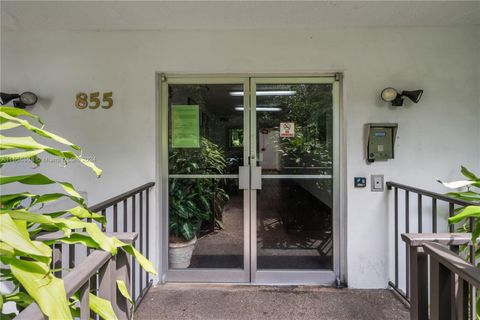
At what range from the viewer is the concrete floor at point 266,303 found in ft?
6.85

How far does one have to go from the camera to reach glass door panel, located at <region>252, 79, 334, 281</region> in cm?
259

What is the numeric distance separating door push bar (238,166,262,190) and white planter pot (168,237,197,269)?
2.53 ft

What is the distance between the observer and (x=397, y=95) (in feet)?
7.80

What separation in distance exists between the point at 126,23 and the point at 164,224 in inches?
69.8

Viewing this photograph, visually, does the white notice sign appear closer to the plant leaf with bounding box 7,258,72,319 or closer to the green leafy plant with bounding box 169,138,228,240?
the green leafy plant with bounding box 169,138,228,240

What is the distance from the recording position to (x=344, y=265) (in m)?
2.53

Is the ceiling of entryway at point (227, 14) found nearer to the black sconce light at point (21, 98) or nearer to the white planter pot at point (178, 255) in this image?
the black sconce light at point (21, 98)

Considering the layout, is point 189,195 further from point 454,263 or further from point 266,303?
point 454,263

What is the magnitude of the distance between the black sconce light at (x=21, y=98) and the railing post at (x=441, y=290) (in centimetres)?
302

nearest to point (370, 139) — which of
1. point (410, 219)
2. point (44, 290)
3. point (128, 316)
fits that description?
point (410, 219)

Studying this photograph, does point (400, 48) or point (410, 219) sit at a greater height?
point (400, 48)

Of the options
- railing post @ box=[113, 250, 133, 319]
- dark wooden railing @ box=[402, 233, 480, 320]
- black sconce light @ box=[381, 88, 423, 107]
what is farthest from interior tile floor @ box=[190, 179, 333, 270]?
railing post @ box=[113, 250, 133, 319]

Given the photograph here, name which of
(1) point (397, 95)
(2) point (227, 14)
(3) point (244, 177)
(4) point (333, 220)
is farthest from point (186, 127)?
(1) point (397, 95)

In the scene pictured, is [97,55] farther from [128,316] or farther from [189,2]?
[128,316]
